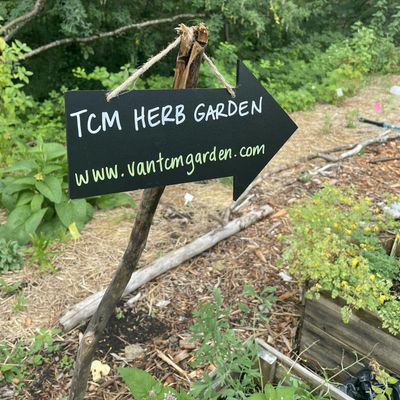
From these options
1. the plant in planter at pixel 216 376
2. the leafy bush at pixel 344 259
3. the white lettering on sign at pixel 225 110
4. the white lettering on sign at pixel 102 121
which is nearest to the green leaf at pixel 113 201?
the leafy bush at pixel 344 259

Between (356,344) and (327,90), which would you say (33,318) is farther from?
(327,90)

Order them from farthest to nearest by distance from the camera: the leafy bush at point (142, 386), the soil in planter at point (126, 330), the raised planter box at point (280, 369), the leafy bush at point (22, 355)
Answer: the soil in planter at point (126, 330), the leafy bush at point (22, 355), the raised planter box at point (280, 369), the leafy bush at point (142, 386)

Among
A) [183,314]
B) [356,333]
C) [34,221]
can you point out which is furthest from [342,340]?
[34,221]

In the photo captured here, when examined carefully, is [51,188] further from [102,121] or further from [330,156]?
[330,156]

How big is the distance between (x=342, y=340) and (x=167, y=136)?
1.43 metres

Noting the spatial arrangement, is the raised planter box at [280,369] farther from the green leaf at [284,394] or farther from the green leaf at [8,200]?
the green leaf at [8,200]

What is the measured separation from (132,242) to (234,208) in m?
2.13

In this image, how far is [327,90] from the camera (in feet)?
21.8

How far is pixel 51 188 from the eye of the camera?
Answer: 10.2 ft

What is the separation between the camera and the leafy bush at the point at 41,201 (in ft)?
10.1

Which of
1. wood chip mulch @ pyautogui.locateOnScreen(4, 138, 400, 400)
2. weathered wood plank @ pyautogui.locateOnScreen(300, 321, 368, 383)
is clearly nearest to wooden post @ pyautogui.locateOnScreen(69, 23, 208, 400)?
wood chip mulch @ pyautogui.locateOnScreen(4, 138, 400, 400)

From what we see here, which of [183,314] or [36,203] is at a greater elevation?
[36,203]

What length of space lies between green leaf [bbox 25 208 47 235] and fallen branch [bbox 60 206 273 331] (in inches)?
30.2

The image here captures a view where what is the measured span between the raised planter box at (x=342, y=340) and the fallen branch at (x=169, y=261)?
101cm
